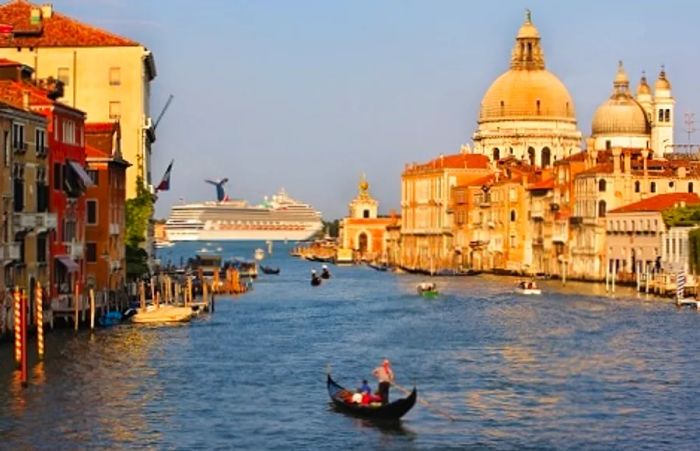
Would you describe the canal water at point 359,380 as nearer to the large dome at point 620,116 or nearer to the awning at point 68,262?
the awning at point 68,262

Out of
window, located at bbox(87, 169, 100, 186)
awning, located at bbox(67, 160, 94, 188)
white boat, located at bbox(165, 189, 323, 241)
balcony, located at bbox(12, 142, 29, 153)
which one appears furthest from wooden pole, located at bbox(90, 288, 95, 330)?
white boat, located at bbox(165, 189, 323, 241)

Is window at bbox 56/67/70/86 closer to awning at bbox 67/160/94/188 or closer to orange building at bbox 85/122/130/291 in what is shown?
orange building at bbox 85/122/130/291

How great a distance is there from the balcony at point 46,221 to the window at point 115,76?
58.0ft

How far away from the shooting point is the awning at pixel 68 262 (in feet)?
131

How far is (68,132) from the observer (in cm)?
4116

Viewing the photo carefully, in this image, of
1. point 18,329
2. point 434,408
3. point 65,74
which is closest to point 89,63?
point 65,74

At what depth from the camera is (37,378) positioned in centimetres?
3100

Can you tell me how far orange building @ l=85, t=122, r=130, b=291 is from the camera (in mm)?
44188

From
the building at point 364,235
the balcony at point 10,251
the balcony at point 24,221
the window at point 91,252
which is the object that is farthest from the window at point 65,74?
the building at point 364,235

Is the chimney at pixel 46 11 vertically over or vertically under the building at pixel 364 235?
over

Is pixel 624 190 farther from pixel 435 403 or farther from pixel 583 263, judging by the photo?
pixel 435 403

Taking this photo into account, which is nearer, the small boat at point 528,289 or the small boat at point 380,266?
the small boat at point 528,289

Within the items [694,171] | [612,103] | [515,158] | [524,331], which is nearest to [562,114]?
[515,158]

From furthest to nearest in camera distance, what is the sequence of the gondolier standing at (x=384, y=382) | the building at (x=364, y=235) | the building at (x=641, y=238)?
the building at (x=364, y=235) < the building at (x=641, y=238) < the gondolier standing at (x=384, y=382)
